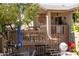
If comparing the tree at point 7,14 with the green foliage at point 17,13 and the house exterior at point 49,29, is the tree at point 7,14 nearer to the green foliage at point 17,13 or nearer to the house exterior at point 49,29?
the green foliage at point 17,13

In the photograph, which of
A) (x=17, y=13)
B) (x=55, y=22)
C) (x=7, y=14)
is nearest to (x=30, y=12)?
(x=17, y=13)

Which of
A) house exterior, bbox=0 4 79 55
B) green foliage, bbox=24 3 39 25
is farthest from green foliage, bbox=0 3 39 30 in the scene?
house exterior, bbox=0 4 79 55

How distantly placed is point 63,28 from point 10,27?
62.9 inches

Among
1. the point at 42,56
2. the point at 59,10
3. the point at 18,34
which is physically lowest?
the point at 42,56

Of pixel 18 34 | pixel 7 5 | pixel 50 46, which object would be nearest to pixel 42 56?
pixel 50 46

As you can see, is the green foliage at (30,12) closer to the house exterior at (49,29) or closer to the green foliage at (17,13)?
the green foliage at (17,13)

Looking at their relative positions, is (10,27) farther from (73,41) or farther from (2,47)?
(73,41)

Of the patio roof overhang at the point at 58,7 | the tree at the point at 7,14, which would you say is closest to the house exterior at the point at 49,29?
the patio roof overhang at the point at 58,7

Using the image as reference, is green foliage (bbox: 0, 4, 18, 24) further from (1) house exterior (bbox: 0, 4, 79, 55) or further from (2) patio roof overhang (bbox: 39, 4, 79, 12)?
(2) patio roof overhang (bbox: 39, 4, 79, 12)

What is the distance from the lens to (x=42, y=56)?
966 cm

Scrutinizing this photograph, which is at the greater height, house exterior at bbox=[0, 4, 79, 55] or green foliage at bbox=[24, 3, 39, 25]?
green foliage at bbox=[24, 3, 39, 25]

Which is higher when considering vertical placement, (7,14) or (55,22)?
(7,14)

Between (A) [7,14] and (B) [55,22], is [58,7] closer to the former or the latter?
(B) [55,22]

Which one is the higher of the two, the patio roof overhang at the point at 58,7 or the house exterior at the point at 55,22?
the patio roof overhang at the point at 58,7
